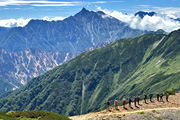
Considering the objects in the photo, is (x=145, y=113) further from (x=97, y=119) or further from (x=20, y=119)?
(x=20, y=119)

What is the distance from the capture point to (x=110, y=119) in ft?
195

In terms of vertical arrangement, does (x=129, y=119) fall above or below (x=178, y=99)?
below

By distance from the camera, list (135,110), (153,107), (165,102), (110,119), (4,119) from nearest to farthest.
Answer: (4,119)
(110,119)
(135,110)
(153,107)
(165,102)

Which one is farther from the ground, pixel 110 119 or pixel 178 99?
pixel 178 99

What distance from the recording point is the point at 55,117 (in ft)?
219

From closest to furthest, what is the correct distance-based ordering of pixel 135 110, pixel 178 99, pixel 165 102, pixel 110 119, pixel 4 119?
pixel 4 119, pixel 110 119, pixel 135 110, pixel 165 102, pixel 178 99

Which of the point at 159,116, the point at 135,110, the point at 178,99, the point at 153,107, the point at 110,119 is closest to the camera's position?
the point at 110,119

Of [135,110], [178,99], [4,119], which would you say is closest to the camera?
[4,119]

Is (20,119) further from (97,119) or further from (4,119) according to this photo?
(97,119)

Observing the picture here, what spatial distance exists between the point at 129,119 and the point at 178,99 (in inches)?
1379

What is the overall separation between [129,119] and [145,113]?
6.86 metres

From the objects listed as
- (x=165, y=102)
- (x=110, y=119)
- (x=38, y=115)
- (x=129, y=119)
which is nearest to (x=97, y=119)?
(x=110, y=119)

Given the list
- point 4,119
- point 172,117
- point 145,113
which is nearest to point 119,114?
point 145,113

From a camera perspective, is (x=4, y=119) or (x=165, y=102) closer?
(x=4, y=119)
